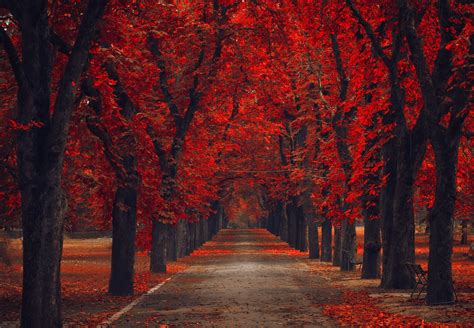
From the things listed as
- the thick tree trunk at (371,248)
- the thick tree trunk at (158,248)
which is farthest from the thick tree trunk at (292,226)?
the thick tree trunk at (371,248)

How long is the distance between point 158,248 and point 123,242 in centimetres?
1160

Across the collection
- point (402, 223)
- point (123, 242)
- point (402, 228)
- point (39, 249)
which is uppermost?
point (402, 223)

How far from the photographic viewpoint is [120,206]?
2395 centimetres

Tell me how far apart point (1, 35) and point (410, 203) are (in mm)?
13467

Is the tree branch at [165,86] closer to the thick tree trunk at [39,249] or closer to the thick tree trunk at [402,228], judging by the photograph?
the thick tree trunk at [402,228]

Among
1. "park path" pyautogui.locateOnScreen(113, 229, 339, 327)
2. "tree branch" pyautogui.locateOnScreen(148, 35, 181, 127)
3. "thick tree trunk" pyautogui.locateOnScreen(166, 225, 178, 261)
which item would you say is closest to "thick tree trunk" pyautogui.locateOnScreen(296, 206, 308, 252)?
"thick tree trunk" pyautogui.locateOnScreen(166, 225, 178, 261)

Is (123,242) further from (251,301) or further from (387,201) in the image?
(387,201)

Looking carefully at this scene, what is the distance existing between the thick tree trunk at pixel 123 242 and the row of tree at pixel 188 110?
1.7 inches

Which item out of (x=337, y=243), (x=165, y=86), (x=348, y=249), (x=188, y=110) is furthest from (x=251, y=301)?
(x=337, y=243)

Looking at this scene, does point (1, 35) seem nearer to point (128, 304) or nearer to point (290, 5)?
point (128, 304)

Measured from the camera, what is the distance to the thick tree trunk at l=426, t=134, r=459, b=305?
64.3ft

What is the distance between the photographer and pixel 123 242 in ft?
81.9

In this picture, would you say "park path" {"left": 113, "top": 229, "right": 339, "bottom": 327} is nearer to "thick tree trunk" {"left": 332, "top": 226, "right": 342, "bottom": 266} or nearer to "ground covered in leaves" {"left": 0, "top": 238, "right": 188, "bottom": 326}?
"ground covered in leaves" {"left": 0, "top": 238, "right": 188, "bottom": 326}

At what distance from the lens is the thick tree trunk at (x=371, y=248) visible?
30.1 metres
